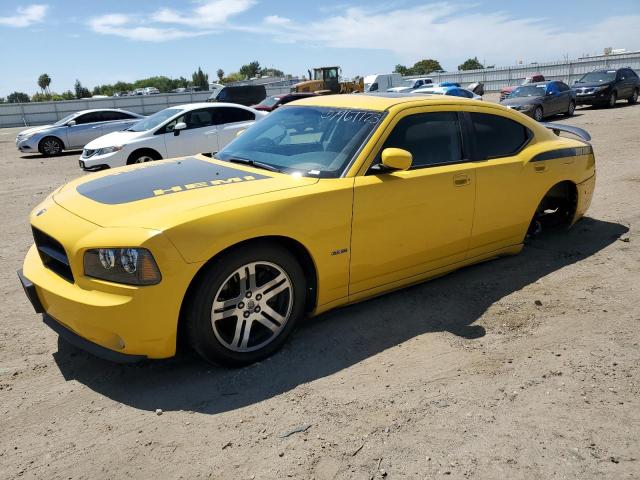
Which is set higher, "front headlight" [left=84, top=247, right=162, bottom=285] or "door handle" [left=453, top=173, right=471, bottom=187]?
"door handle" [left=453, top=173, right=471, bottom=187]

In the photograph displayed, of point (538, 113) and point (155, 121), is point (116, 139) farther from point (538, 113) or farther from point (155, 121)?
→ point (538, 113)

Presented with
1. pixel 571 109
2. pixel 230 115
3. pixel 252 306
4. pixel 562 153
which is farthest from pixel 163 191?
pixel 571 109

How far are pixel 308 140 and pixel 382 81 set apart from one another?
1510 inches

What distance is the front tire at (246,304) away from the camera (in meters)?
2.99

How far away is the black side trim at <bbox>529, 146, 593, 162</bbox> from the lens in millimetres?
4730

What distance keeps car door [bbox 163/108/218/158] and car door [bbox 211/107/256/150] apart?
0.12 meters

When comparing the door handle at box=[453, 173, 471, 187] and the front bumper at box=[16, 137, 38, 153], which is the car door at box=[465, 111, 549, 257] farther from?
the front bumper at box=[16, 137, 38, 153]

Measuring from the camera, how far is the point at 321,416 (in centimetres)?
→ 279

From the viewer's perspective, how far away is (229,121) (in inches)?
443

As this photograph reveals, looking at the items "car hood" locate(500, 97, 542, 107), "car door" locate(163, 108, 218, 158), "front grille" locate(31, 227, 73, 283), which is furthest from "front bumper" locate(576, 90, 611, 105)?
"front grille" locate(31, 227, 73, 283)

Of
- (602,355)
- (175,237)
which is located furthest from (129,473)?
(602,355)

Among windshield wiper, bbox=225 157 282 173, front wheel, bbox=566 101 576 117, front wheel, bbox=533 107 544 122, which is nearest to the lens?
windshield wiper, bbox=225 157 282 173

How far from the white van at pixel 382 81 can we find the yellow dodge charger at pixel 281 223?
1434 inches

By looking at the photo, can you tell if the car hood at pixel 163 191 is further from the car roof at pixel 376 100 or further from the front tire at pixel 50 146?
the front tire at pixel 50 146
